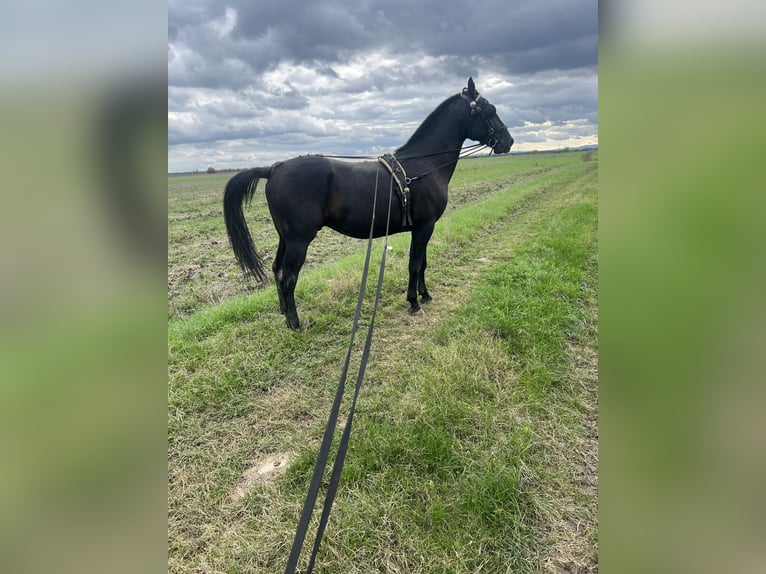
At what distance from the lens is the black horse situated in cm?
464

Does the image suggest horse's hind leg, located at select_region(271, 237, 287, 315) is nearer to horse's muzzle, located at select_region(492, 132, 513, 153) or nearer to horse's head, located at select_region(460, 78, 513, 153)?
horse's head, located at select_region(460, 78, 513, 153)

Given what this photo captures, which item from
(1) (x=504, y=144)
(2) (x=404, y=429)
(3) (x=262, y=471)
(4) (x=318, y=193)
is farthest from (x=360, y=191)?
(3) (x=262, y=471)

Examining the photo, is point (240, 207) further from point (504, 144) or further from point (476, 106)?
point (504, 144)

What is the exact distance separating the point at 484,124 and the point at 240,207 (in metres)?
3.58

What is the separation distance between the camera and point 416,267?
5.33m

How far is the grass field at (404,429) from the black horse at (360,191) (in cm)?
74

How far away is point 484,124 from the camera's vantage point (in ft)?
17.7

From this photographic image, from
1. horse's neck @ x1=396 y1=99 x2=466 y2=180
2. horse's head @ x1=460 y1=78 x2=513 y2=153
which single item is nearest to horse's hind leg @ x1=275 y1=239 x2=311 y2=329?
horse's neck @ x1=396 y1=99 x2=466 y2=180

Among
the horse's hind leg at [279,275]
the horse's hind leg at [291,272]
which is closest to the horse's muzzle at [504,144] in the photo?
the horse's hind leg at [291,272]

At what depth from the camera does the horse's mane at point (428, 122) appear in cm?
532
